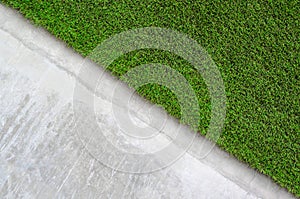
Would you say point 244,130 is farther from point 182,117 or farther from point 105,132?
point 105,132

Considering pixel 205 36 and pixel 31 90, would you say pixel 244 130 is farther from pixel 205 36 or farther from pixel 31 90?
pixel 31 90

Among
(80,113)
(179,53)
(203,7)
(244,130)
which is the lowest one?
(80,113)

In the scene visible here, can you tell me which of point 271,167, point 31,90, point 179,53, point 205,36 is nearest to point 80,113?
point 31,90

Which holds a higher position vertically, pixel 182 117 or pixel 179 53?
pixel 179 53

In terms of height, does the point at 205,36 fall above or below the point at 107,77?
above

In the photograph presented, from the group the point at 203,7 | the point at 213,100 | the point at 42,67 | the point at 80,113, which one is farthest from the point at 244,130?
the point at 42,67

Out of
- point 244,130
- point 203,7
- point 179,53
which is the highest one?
point 203,7
